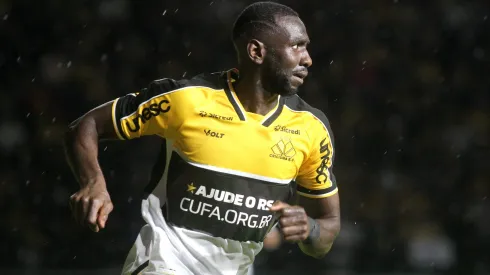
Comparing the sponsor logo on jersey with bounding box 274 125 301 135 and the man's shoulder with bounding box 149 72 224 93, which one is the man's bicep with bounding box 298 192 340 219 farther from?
the man's shoulder with bounding box 149 72 224 93

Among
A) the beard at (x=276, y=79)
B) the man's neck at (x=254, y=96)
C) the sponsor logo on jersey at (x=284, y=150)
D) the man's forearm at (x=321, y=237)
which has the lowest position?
the man's forearm at (x=321, y=237)

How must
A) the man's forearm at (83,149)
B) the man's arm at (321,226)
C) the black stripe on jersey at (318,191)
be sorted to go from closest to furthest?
1. the man's forearm at (83,149)
2. the man's arm at (321,226)
3. the black stripe on jersey at (318,191)

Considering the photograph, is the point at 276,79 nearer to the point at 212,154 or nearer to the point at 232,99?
the point at 232,99

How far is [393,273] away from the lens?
7.34 metres

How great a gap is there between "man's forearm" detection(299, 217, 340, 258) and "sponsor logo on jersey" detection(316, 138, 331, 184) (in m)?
0.19

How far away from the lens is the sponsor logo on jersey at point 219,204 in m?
3.67

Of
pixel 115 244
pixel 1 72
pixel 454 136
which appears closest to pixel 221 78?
pixel 115 244

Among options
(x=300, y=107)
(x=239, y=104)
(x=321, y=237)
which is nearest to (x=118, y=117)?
(x=239, y=104)

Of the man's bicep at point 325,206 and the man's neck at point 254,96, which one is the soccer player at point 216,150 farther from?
the man's bicep at point 325,206

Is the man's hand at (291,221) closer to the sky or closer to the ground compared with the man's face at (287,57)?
closer to the ground

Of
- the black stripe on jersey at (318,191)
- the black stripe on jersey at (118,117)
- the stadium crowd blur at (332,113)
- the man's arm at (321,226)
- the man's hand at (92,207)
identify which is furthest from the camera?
the stadium crowd blur at (332,113)

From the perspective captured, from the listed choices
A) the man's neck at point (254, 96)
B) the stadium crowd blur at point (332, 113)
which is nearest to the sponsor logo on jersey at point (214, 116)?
the man's neck at point (254, 96)

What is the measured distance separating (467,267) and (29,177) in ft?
12.7

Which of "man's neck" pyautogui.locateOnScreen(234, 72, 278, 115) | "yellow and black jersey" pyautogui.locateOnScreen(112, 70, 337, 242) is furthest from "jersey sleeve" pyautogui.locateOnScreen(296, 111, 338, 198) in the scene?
"man's neck" pyautogui.locateOnScreen(234, 72, 278, 115)
